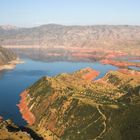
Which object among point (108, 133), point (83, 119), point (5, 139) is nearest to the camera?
point (5, 139)

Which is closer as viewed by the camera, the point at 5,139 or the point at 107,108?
the point at 5,139

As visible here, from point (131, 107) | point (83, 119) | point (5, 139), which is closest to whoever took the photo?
point (5, 139)

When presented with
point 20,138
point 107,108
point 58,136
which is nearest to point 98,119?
point 107,108

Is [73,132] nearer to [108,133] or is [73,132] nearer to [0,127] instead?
[108,133]

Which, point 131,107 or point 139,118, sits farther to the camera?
point 131,107

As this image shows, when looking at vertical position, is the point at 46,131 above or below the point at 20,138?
below

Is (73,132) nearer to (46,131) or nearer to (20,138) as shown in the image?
Answer: (46,131)

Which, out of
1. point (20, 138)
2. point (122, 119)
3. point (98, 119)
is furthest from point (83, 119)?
point (20, 138)

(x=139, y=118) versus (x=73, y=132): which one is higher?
→ (x=139, y=118)

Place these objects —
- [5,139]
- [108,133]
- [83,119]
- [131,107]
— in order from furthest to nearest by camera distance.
Answer: [83,119] → [131,107] → [108,133] → [5,139]
